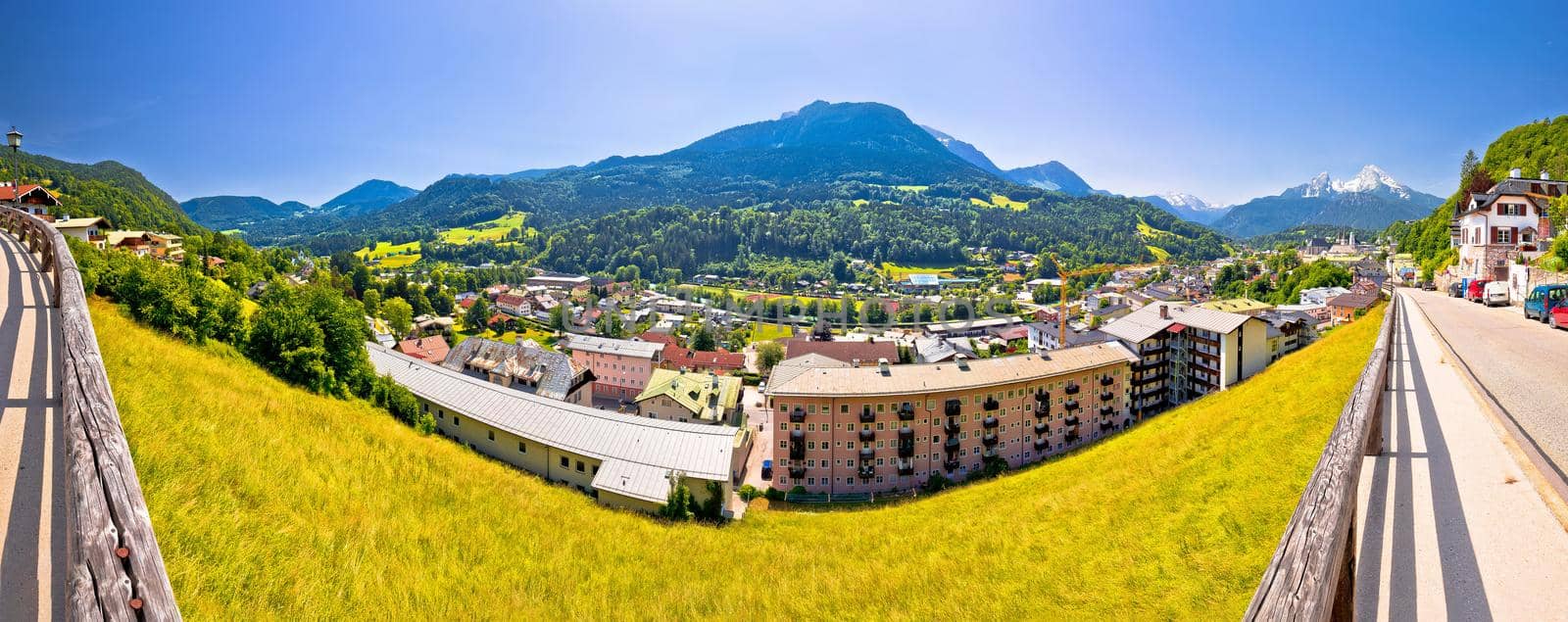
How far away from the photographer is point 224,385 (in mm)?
9516

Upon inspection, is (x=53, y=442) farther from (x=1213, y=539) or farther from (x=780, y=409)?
(x=780, y=409)

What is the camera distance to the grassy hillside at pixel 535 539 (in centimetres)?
518

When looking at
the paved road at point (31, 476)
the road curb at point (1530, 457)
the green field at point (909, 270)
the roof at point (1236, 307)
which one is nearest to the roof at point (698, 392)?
the paved road at point (31, 476)

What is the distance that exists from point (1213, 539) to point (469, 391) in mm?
22899

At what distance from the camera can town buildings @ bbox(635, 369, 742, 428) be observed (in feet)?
113

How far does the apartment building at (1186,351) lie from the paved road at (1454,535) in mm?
28492

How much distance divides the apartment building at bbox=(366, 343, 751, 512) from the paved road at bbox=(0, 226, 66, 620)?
1194 centimetres

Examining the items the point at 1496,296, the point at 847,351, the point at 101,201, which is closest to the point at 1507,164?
the point at 1496,296

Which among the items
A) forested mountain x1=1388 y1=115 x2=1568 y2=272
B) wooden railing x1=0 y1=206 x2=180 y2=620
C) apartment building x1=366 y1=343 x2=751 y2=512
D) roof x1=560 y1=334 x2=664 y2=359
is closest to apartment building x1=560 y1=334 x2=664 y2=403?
roof x1=560 y1=334 x2=664 y2=359

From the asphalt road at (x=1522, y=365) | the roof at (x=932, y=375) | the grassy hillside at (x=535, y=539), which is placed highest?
the asphalt road at (x=1522, y=365)

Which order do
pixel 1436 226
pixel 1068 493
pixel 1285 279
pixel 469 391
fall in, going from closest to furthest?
1. pixel 1068 493
2. pixel 469 391
3. pixel 1436 226
4. pixel 1285 279

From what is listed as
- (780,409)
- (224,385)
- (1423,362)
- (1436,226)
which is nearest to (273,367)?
(224,385)

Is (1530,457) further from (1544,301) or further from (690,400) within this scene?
(690,400)

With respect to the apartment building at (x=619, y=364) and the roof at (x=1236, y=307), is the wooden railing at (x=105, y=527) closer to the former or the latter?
the roof at (x=1236, y=307)
